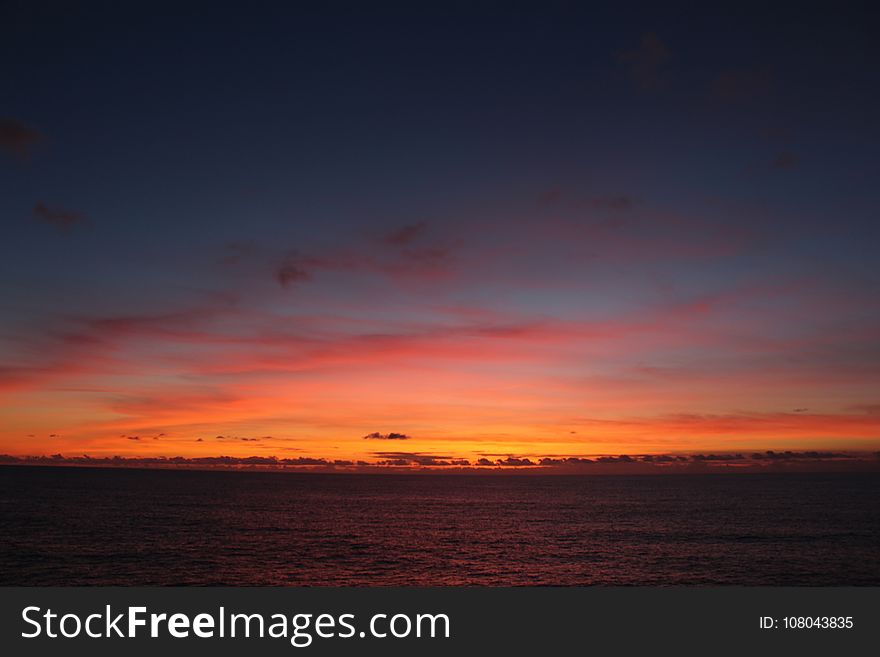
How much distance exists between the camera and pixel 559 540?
90.1 metres

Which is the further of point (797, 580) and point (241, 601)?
point (797, 580)

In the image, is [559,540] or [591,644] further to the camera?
[559,540]

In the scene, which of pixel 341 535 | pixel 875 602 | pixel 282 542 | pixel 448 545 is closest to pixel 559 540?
pixel 448 545

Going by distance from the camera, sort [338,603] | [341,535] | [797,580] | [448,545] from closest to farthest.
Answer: [338,603], [797,580], [448,545], [341,535]

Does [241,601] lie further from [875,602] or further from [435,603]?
[875,602]

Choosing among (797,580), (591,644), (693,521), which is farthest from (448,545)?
(591,644)

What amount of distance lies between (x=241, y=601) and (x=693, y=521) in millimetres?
108989

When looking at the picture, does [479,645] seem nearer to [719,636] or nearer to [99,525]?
[719,636]

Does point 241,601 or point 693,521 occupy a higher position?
point 241,601

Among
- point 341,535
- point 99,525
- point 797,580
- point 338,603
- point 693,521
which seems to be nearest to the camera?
point 338,603

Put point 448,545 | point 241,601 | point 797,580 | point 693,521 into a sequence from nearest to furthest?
point 241,601 < point 797,580 < point 448,545 < point 693,521

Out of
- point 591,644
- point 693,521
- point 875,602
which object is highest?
point 875,602

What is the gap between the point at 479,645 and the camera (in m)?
23.4

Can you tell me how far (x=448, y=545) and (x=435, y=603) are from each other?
64321mm
